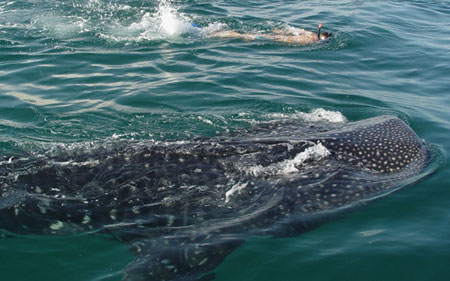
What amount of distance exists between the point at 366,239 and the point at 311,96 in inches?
209

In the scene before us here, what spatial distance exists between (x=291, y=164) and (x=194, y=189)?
144 cm

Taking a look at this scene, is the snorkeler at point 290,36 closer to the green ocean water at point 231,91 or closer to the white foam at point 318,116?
the green ocean water at point 231,91

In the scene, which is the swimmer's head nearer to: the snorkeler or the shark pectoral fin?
the snorkeler

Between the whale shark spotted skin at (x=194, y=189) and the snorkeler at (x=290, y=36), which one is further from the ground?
the snorkeler at (x=290, y=36)

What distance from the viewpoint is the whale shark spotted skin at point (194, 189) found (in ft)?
16.1

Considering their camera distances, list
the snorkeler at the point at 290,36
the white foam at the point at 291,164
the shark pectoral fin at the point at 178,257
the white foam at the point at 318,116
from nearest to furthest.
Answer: the shark pectoral fin at the point at 178,257, the white foam at the point at 291,164, the white foam at the point at 318,116, the snorkeler at the point at 290,36

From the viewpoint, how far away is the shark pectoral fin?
14.3 ft

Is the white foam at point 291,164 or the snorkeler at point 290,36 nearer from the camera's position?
the white foam at point 291,164

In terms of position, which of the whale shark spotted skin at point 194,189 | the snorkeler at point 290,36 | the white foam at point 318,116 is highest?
the snorkeler at point 290,36

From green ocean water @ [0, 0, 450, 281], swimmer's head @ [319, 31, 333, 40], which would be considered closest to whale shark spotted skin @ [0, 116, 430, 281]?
green ocean water @ [0, 0, 450, 281]

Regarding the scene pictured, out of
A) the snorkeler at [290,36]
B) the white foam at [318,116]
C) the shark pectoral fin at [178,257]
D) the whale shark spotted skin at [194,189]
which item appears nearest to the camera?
the shark pectoral fin at [178,257]

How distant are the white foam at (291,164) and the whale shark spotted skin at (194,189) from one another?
0.05ft

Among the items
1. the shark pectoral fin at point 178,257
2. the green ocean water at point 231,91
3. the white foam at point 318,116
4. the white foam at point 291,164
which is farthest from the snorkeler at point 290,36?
the shark pectoral fin at point 178,257

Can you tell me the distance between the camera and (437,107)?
9.24 m
